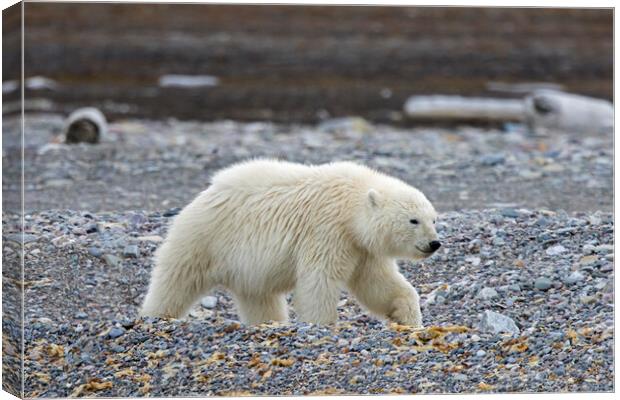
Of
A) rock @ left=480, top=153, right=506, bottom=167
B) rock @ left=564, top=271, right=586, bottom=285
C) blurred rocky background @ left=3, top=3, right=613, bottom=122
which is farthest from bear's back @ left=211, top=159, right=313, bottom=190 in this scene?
blurred rocky background @ left=3, top=3, right=613, bottom=122

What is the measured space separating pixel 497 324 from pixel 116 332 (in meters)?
1.87

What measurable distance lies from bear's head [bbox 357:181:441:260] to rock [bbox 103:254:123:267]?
4.27 ft

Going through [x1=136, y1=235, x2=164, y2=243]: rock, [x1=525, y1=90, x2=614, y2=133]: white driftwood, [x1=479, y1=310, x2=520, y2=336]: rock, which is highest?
[x1=136, y1=235, x2=164, y2=243]: rock

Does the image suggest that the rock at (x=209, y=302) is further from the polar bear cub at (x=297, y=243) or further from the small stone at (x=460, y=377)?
the small stone at (x=460, y=377)

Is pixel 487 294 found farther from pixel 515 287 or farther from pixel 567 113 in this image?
pixel 567 113

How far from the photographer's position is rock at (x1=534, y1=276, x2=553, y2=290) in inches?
256

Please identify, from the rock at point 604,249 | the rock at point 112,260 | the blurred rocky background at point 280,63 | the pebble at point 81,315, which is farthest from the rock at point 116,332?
the blurred rocky background at point 280,63

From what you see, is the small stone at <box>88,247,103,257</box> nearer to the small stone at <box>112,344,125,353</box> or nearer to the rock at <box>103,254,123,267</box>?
the rock at <box>103,254,123,267</box>

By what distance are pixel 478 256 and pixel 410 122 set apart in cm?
768

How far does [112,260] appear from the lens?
6.53 metres

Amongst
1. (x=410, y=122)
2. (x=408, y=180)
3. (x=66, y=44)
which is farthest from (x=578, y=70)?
(x=66, y=44)

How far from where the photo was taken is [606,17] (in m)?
6.82

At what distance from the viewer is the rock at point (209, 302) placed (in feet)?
22.9

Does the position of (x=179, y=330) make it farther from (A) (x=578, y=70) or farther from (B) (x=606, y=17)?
(A) (x=578, y=70)
